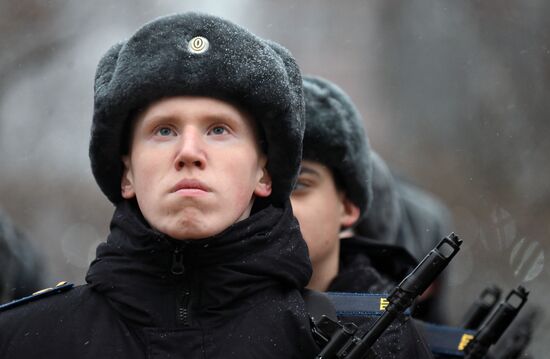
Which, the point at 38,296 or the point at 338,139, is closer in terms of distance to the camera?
the point at 38,296

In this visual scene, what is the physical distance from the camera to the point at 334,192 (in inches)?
256

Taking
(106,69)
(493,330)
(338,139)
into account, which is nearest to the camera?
(106,69)

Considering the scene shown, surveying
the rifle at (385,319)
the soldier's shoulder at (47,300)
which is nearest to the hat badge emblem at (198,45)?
the soldier's shoulder at (47,300)

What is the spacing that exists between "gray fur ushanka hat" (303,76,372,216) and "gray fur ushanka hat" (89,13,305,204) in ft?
4.13

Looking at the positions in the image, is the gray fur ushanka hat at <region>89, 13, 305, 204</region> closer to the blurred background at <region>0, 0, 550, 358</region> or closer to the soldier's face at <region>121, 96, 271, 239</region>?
the soldier's face at <region>121, 96, 271, 239</region>

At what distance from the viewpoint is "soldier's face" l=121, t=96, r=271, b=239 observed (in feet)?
15.5

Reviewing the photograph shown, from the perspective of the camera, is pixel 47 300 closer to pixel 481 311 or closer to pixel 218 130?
pixel 218 130

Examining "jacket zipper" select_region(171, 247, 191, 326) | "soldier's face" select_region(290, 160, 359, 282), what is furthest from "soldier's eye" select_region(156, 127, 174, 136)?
"soldier's face" select_region(290, 160, 359, 282)

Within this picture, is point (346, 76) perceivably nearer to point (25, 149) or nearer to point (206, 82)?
point (25, 149)

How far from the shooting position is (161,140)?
4.86 meters

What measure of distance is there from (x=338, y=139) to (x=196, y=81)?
169 centimetres

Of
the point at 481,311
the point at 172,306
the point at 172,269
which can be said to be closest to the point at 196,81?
the point at 172,269

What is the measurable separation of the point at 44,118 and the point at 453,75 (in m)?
6.31

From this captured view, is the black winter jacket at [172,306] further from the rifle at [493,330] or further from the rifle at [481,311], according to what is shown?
the rifle at [481,311]
